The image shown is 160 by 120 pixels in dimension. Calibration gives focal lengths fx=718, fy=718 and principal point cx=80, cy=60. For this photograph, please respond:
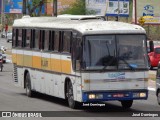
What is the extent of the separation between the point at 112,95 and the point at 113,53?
124 cm

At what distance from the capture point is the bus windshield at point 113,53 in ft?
68.3

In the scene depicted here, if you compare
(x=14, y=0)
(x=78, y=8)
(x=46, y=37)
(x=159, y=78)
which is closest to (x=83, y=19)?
(x=46, y=37)

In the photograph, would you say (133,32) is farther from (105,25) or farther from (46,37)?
(46,37)

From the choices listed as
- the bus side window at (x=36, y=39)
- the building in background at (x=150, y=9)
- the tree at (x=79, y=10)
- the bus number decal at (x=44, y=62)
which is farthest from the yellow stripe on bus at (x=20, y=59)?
the building in background at (x=150, y=9)

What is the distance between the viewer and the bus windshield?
20.8 m

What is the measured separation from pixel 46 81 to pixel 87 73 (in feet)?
13.9

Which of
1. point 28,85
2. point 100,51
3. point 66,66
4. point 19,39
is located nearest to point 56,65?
point 66,66

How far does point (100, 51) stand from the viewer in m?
21.0

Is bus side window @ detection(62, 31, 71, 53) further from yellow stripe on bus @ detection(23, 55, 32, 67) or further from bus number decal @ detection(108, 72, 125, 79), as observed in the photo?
yellow stripe on bus @ detection(23, 55, 32, 67)

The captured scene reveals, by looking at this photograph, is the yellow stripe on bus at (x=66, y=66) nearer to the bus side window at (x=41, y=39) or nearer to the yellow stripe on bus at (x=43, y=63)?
the yellow stripe on bus at (x=43, y=63)

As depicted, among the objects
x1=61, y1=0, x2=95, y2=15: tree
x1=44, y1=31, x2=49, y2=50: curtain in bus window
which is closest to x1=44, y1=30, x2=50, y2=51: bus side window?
x1=44, y1=31, x2=49, y2=50: curtain in bus window

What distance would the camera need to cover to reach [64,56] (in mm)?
22484

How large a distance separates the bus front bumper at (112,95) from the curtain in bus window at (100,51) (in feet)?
2.49

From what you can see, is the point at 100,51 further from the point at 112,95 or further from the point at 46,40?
the point at 46,40
